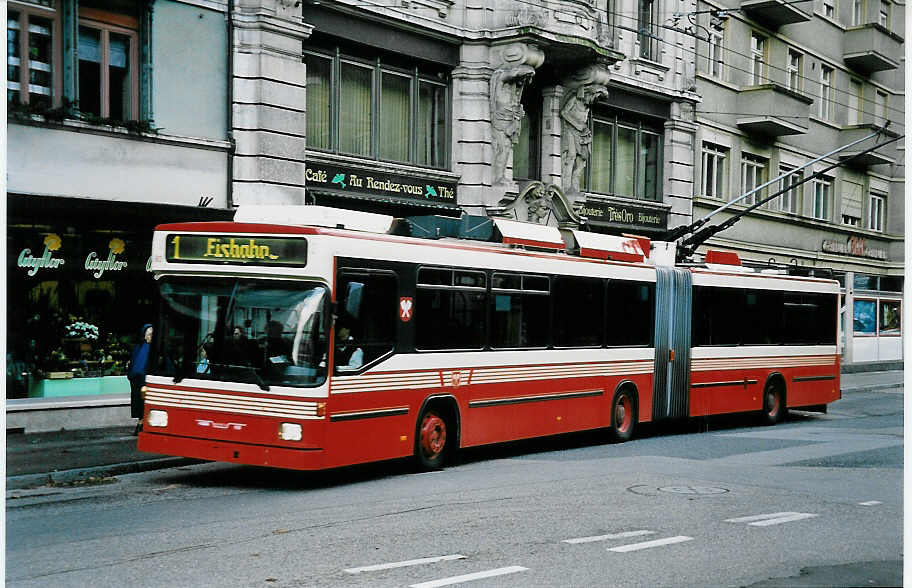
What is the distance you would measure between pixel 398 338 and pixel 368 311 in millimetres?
663

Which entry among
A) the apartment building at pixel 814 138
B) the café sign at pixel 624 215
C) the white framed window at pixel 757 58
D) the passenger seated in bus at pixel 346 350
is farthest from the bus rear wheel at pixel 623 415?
the white framed window at pixel 757 58

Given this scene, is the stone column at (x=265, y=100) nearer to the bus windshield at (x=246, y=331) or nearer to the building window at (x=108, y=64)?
the building window at (x=108, y=64)

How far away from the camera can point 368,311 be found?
12.7 m

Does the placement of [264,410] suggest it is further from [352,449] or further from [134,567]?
[134,567]

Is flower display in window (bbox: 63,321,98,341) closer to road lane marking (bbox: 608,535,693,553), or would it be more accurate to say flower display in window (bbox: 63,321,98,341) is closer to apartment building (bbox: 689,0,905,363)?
road lane marking (bbox: 608,535,693,553)

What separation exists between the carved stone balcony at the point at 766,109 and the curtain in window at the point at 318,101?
54.1ft

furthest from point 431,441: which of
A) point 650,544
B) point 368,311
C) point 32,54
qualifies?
point 32,54

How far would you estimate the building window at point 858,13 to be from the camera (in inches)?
1538

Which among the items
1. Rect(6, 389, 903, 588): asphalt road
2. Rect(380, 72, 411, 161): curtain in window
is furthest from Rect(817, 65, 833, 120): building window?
Rect(6, 389, 903, 588): asphalt road

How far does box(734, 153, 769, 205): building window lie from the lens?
116 feet

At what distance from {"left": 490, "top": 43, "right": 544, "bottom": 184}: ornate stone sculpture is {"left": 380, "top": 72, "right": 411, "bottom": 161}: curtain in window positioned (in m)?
2.05

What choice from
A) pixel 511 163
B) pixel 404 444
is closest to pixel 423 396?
pixel 404 444

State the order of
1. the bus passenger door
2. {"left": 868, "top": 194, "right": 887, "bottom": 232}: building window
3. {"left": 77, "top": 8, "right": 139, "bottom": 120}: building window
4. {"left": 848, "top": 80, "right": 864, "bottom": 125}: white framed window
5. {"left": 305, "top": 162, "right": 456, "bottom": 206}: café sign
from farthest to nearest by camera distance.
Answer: {"left": 868, "top": 194, "right": 887, "bottom": 232}: building window
{"left": 848, "top": 80, "right": 864, "bottom": 125}: white framed window
{"left": 305, "top": 162, "right": 456, "bottom": 206}: café sign
the bus passenger door
{"left": 77, "top": 8, "right": 139, "bottom": 120}: building window

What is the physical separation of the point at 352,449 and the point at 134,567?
4413 mm
